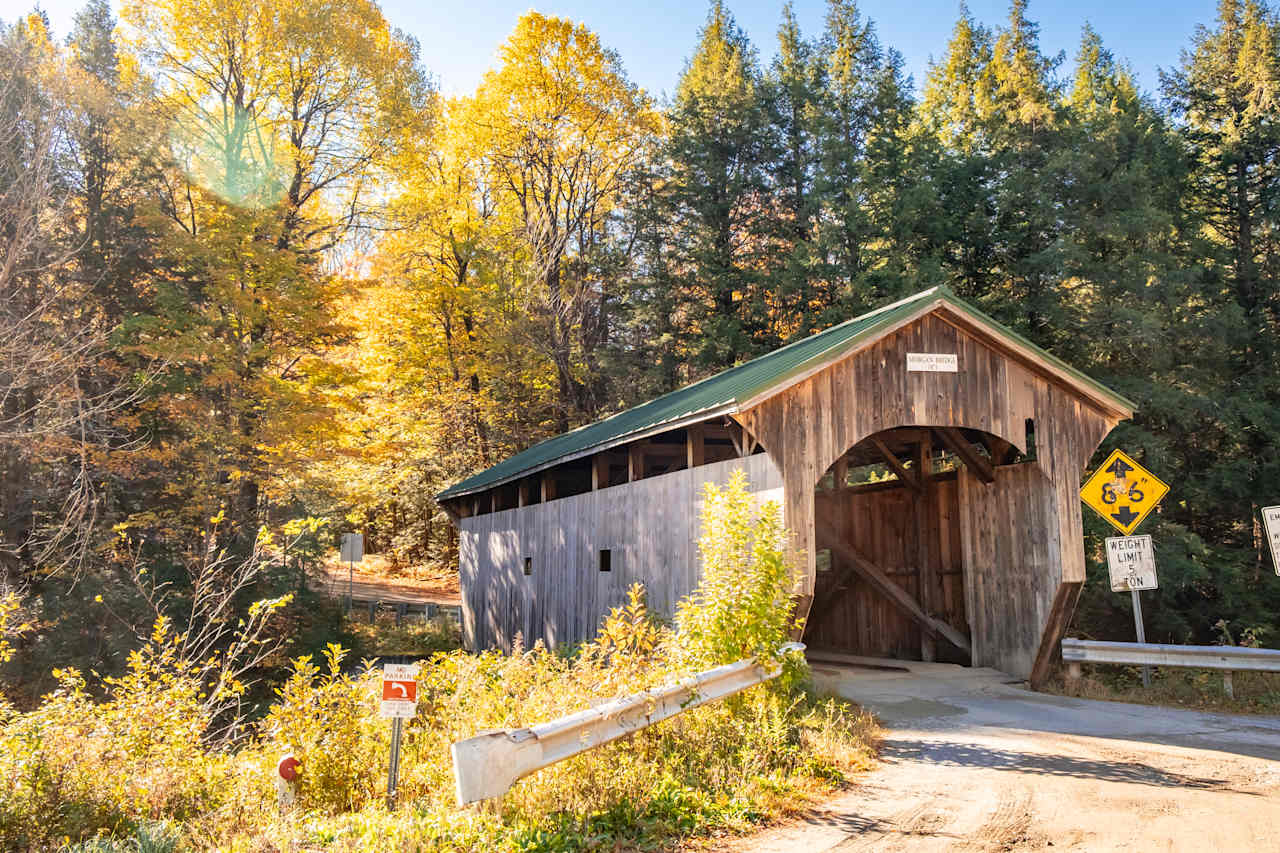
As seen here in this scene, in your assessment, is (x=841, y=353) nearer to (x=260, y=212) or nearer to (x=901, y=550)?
(x=901, y=550)

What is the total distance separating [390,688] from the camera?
570 centimetres

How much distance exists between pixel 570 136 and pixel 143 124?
1268cm

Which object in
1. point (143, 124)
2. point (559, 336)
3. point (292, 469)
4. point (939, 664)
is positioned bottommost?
point (939, 664)

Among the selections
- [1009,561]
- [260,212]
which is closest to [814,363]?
[1009,561]

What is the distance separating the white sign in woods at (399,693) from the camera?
18.4 feet

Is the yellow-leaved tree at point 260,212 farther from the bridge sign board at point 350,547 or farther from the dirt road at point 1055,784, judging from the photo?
the dirt road at point 1055,784

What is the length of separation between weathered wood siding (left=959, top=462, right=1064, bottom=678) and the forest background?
7.35 metres

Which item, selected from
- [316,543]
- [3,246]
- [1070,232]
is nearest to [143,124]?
[3,246]

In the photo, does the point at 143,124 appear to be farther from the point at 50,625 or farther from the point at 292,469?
the point at 50,625

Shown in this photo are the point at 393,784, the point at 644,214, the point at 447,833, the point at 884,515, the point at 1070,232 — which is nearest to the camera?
the point at 447,833

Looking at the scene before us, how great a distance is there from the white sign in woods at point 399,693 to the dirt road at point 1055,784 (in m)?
2.15

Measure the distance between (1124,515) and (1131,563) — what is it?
551 mm

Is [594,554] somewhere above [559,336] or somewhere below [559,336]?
below

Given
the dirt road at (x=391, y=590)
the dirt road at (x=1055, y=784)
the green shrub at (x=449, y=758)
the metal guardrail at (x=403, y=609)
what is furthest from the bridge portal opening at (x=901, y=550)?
the dirt road at (x=391, y=590)
